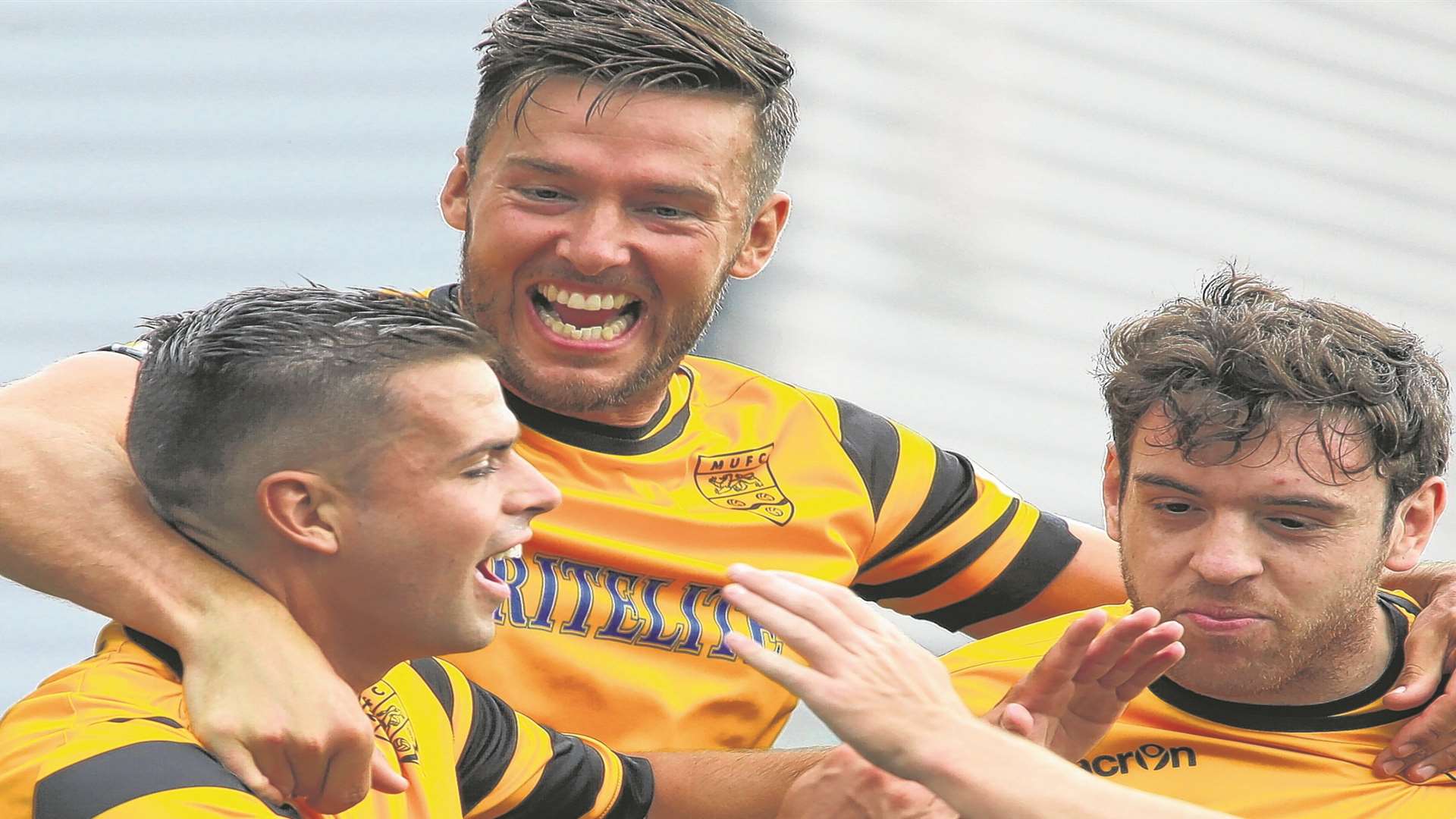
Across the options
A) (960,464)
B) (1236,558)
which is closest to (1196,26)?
(960,464)

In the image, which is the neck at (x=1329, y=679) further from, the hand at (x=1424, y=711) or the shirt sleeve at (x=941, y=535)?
the shirt sleeve at (x=941, y=535)

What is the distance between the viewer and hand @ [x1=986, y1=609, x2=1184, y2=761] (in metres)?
2.29

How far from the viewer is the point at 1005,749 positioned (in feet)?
6.53

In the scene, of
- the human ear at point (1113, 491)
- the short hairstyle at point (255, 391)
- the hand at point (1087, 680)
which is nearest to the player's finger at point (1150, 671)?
the hand at point (1087, 680)

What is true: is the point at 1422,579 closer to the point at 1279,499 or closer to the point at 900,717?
the point at 1279,499

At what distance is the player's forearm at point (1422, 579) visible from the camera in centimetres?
300

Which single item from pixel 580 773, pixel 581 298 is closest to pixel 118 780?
pixel 580 773

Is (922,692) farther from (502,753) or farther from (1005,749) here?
(502,753)

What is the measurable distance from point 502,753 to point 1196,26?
4.97 meters

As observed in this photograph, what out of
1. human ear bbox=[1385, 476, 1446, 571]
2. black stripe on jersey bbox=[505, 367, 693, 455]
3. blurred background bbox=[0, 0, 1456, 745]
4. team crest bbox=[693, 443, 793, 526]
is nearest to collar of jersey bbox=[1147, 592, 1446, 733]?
human ear bbox=[1385, 476, 1446, 571]

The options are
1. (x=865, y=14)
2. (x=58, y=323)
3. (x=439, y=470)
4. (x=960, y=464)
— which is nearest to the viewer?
(x=439, y=470)

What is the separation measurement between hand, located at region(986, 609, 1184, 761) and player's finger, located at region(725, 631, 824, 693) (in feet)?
1.49

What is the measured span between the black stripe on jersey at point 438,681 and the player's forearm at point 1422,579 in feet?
4.98

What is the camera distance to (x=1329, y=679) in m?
2.73
